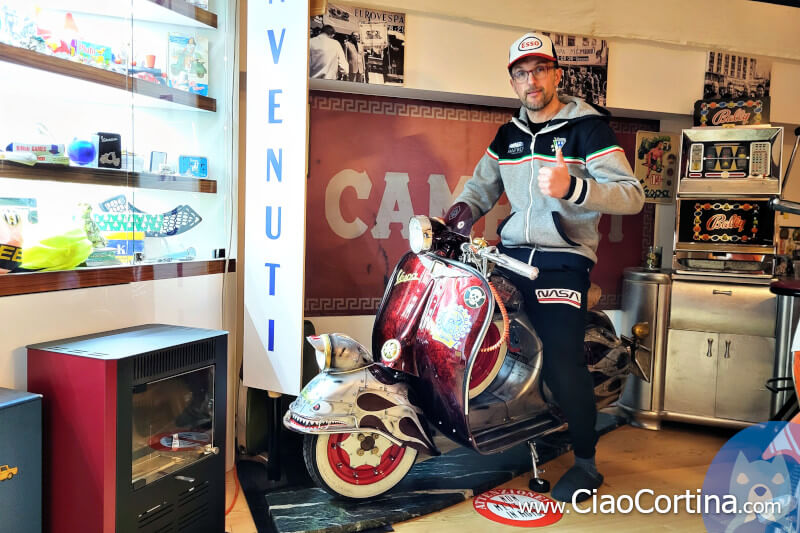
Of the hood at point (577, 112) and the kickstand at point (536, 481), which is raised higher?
the hood at point (577, 112)

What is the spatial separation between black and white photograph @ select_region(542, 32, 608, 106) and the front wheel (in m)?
2.38

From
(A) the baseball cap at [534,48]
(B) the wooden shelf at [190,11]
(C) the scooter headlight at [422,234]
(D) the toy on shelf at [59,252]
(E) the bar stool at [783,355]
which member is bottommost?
(E) the bar stool at [783,355]

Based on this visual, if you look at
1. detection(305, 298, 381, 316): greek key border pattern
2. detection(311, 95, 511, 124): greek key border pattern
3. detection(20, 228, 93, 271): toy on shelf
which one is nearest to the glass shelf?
detection(20, 228, 93, 271): toy on shelf

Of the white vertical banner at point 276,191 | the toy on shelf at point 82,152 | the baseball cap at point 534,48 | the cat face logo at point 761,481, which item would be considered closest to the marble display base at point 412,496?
the white vertical banner at point 276,191

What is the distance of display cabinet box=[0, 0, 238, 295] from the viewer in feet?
6.11

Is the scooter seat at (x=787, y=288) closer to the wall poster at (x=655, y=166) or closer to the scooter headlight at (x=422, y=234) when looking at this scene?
the wall poster at (x=655, y=166)

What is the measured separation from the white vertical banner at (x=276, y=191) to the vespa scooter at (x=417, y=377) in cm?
25

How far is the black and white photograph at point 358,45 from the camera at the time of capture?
3117mm

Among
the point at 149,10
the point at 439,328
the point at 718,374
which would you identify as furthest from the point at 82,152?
the point at 718,374

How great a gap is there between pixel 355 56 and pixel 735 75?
8.04 feet

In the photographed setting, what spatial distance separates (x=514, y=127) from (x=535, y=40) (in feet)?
1.36

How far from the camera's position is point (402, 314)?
2328 millimetres

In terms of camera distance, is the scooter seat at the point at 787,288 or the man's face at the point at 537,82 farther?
the scooter seat at the point at 787,288

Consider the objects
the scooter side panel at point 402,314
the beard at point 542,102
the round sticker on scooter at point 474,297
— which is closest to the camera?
the round sticker on scooter at point 474,297
